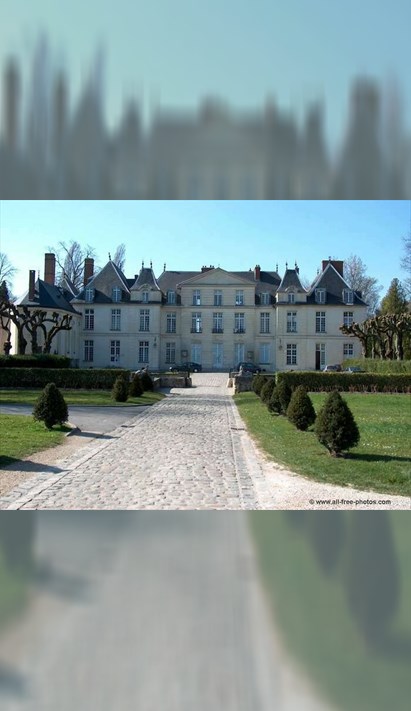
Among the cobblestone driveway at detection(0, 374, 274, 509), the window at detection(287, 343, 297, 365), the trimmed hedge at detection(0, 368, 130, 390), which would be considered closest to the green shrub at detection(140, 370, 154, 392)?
the trimmed hedge at detection(0, 368, 130, 390)

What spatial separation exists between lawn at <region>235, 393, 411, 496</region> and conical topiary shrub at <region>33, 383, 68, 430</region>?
174 inches

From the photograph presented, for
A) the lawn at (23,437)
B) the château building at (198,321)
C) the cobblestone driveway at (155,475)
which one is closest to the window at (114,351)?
the château building at (198,321)

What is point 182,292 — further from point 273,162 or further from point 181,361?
point 273,162

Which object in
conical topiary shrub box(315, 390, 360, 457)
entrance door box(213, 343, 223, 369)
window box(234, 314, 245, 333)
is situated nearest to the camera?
conical topiary shrub box(315, 390, 360, 457)

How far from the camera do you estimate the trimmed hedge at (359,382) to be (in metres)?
24.1

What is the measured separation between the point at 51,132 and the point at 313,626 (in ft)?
6.34

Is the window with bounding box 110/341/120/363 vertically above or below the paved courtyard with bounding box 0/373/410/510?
above

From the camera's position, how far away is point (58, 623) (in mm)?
2047

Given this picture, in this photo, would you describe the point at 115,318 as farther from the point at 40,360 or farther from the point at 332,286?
the point at 332,286

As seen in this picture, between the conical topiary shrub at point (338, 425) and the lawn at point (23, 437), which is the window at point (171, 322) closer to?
the lawn at point (23, 437)

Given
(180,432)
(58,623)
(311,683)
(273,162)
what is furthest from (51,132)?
(180,432)

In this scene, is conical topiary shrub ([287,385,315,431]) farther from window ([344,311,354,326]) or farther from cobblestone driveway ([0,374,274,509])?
window ([344,311,354,326])

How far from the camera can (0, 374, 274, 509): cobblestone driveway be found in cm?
565

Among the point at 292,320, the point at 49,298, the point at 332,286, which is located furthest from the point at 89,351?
the point at 332,286
